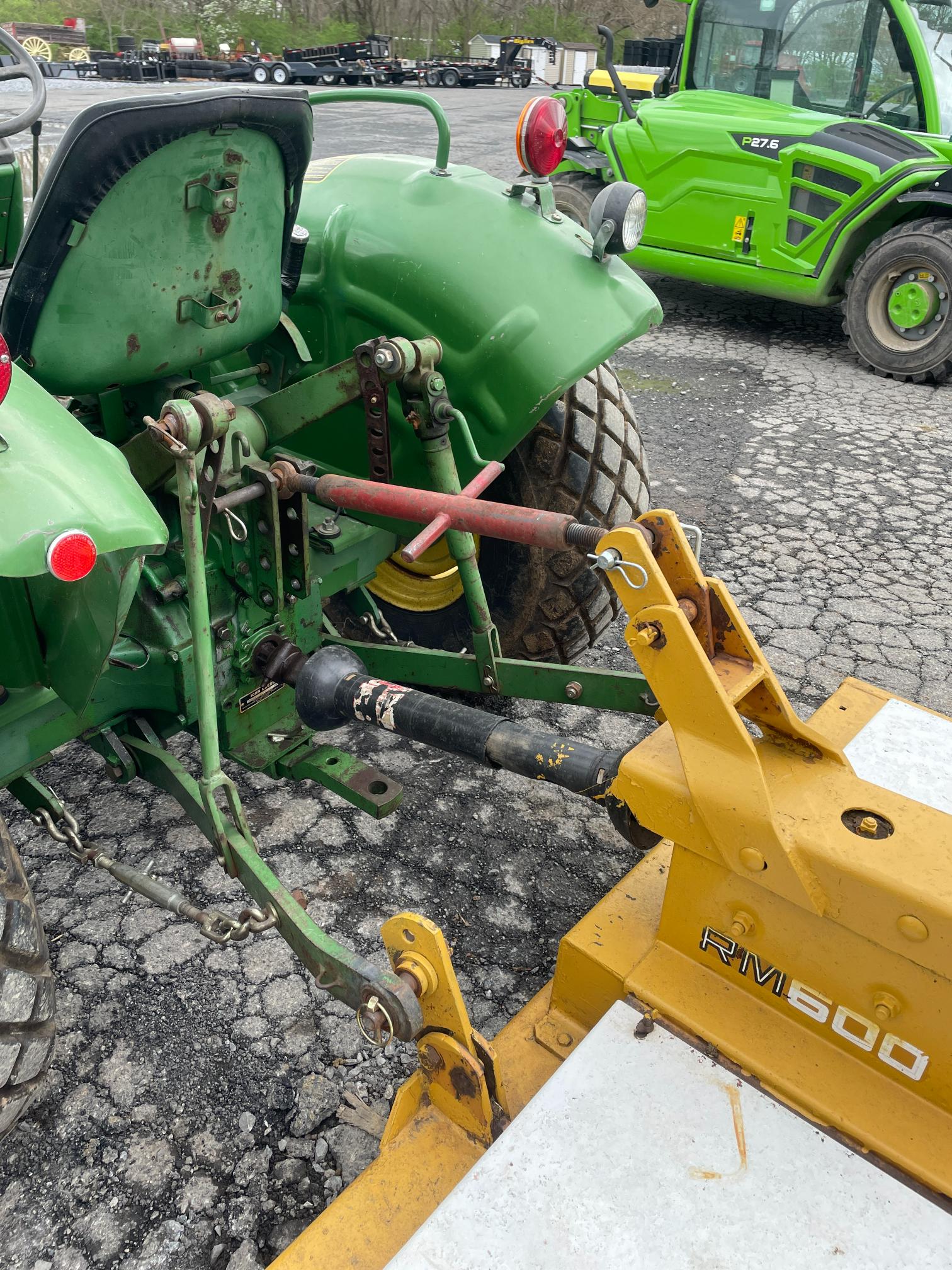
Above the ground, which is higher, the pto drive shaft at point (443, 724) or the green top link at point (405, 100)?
the green top link at point (405, 100)

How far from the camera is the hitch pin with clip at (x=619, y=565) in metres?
1.29

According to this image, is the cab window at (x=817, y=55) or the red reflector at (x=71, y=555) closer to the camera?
the red reflector at (x=71, y=555)

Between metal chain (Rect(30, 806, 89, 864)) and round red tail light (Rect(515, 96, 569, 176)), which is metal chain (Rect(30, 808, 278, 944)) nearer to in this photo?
metal chain (Rect(30, 806, 89, 864))

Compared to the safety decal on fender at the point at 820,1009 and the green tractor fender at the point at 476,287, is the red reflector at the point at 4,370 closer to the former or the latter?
the green tractor fender at the point at 476,287

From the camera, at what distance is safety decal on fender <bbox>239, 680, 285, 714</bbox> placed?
2.02 meters

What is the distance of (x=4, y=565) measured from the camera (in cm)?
115

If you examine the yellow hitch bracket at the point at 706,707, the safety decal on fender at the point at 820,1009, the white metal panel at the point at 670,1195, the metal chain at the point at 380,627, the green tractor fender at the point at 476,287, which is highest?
the green tractor fender at the point at 476,287

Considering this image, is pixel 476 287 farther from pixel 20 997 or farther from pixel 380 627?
pixel 20 997

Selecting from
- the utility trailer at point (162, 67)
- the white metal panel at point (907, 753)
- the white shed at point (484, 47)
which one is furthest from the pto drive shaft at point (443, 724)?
the white shed at point (484, 47)

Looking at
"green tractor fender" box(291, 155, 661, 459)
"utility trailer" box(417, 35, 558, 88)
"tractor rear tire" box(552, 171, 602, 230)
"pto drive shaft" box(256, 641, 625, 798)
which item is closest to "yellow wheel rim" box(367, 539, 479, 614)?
"green tractor fender" box(291, 155, 661, 459)

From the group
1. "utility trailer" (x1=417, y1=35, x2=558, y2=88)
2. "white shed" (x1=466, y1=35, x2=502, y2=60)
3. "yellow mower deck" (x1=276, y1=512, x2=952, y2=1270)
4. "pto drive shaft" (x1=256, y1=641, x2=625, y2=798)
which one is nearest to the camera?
"yellow mower deck" (x1=276, y1=512, x2=952, y2=1270)

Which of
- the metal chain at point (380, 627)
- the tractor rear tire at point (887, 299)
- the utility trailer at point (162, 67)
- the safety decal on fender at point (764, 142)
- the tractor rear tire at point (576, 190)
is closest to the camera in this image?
the metal chain at point (380, 627)

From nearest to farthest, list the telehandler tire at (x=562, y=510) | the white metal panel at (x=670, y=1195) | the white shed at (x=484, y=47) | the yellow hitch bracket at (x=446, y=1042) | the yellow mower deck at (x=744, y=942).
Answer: the white metal panel at (x=670, y=1195), the yellow mower deck at (x=744, y=942), the yellow hitch bracket at (x=446, y=1042), the telehandler tire at (x=562, y=510), the white shed at (x=484, y=47)

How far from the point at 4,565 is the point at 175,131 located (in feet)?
2.63
